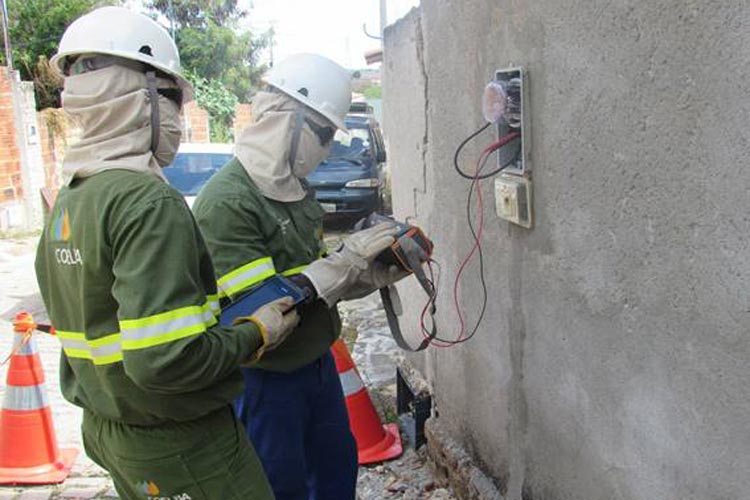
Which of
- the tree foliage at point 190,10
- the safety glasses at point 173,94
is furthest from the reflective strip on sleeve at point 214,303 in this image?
the tree foliage at point 190,10

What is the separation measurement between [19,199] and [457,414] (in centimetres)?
1099

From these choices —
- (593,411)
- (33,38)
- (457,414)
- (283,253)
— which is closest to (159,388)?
(283,253)

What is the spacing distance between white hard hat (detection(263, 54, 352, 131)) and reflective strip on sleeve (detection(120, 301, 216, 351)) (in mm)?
1221

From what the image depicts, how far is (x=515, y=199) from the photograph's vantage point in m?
2.50

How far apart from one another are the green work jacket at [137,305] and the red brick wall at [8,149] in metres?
11.0

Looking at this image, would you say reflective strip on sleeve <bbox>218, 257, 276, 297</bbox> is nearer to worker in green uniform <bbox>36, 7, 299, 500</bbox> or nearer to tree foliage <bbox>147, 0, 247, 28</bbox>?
worker in green uniform <bbox>36, 7, 299, 500</bbox>

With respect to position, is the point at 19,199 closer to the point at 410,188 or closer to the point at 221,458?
the point at 410,188

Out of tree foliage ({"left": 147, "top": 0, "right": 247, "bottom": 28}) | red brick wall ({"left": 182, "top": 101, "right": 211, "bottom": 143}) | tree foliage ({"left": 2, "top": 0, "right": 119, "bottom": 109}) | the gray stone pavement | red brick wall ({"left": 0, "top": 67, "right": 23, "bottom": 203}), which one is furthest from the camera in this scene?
tree foliage ({"left": 147, "top": 0, "right": 247, "bottom": 28})

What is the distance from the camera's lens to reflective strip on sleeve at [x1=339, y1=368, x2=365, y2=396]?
13.4 ft

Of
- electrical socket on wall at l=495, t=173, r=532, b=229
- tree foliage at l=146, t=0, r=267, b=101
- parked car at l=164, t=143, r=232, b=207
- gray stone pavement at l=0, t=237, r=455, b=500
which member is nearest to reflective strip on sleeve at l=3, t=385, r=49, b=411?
gray stone pavement at l=0, t=237, r=455, b=500

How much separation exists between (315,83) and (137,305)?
1331 mm

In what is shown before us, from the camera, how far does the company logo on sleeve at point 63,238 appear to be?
1.90 metres

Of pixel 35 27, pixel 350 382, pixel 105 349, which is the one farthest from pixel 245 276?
pixel 35 27

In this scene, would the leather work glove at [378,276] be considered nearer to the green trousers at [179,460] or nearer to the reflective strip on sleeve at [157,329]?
the green trousers at [179,460]
